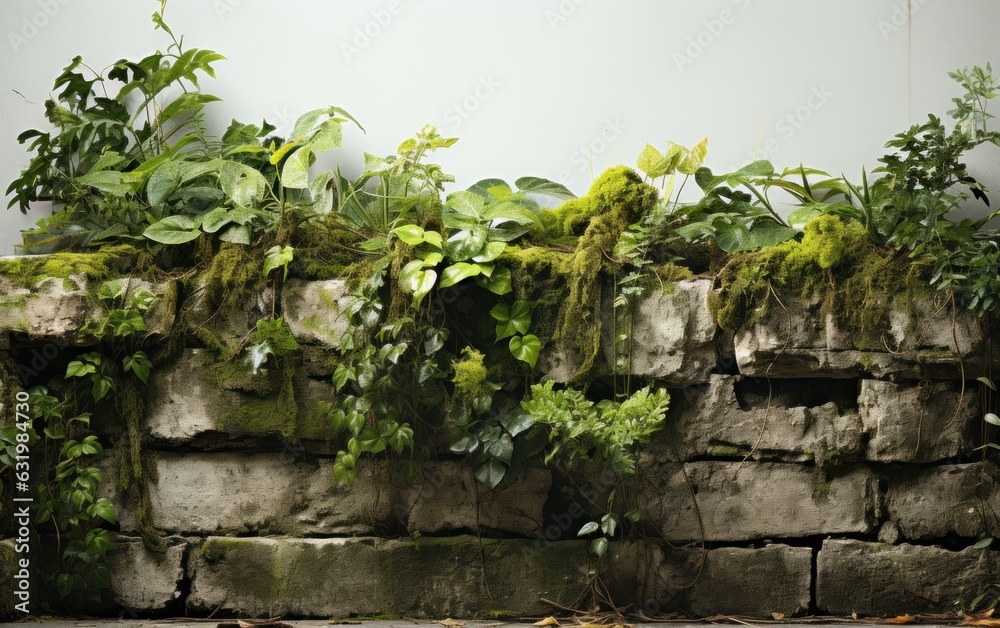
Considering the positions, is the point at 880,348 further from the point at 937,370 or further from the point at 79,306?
the point at 79,306

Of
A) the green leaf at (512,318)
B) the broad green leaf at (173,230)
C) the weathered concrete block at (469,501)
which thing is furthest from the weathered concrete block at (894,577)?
the broad green leaf at (173,230)

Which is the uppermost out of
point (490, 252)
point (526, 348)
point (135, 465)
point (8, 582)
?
point (490, 252)

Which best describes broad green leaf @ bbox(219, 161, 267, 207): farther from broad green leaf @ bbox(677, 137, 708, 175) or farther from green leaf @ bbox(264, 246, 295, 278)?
broad green leaf @ bbox(677, 137, 708, 175)

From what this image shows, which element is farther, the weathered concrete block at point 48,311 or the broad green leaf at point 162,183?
the broad green leaf at point 162,183

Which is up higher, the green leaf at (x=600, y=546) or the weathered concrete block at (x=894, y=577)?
the green leaf at (x=600, y=546)

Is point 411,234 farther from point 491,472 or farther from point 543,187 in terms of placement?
point 491,472

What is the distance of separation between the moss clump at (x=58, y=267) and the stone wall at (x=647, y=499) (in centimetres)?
6

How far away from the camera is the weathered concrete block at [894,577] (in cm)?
277

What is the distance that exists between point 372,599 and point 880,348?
223 cm

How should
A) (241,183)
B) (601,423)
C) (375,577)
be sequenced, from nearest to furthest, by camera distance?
(601,423), (375,577), (241,183)

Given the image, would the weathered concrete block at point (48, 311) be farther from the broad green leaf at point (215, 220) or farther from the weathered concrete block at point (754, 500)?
the weathered concrete block at point (754, 500)

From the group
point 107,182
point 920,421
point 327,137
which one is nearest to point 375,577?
point 327,137

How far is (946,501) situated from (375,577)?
229 cm

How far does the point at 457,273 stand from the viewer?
8.69 feet
